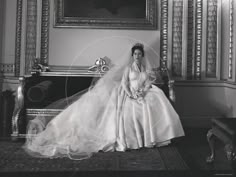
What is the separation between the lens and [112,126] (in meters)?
3.79

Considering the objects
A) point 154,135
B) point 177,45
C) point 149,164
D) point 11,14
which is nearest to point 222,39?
point 177,45

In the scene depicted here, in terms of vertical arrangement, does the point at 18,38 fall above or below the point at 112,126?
above

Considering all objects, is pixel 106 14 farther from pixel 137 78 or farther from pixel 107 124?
pixel 107 124

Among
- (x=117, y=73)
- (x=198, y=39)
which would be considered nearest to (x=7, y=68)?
(x=117, y=73)

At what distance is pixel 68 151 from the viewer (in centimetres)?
345

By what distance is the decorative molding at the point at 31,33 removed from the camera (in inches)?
206

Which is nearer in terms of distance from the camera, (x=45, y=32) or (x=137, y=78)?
(x=137, y=78)

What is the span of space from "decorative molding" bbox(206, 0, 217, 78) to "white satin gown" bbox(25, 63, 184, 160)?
1543 mm

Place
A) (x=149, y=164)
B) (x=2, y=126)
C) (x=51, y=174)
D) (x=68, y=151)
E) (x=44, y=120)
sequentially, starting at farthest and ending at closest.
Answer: (x=2, y=126)
(x=44, y=120)
(x=68, y=151)
(x=149, y=164)
(x=51, y=174)

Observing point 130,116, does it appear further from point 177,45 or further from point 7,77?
point 7,77

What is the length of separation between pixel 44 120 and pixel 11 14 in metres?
1.96

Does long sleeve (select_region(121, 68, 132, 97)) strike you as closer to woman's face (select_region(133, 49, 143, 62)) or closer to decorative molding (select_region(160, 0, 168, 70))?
woman's face (select_region(133, 49, 143, 62))

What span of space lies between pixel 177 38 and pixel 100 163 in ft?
9.04

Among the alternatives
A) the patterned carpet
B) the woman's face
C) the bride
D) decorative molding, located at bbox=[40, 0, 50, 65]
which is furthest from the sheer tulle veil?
decorative molding, located at bbox=[40, 0, 50, 65]
